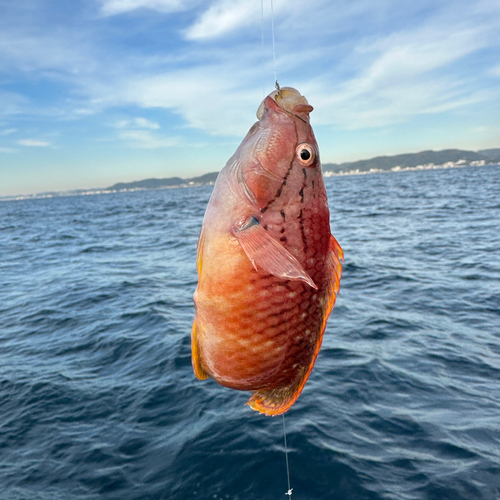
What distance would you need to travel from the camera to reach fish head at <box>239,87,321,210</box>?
5.59 feet

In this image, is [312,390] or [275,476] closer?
[275,476]

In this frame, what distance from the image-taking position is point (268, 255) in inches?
56.9

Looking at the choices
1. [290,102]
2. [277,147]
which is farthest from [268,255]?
[290,102]

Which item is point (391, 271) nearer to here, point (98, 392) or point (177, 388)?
point (177, 388)

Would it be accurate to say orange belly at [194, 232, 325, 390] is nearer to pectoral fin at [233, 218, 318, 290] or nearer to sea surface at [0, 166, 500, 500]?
pectoral fin at [233, 218, 318, 290]

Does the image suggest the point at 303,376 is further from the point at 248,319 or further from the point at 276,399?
the point at 248,319

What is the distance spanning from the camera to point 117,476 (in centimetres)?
523

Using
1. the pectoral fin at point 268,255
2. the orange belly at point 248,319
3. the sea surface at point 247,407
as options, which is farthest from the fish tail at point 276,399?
the sea surface at point 247,407

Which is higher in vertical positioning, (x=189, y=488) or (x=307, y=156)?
(x=307, y=156)

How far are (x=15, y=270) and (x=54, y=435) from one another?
1489 cm

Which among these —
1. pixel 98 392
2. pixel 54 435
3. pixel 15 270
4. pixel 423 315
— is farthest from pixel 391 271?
pixel 15 270

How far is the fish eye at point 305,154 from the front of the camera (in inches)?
70.9

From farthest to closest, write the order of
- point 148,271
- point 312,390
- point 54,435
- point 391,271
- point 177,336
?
point 148,271 → point 391,271 → point 177,336 → point 312,390 → point 54,435

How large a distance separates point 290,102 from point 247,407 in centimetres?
596
